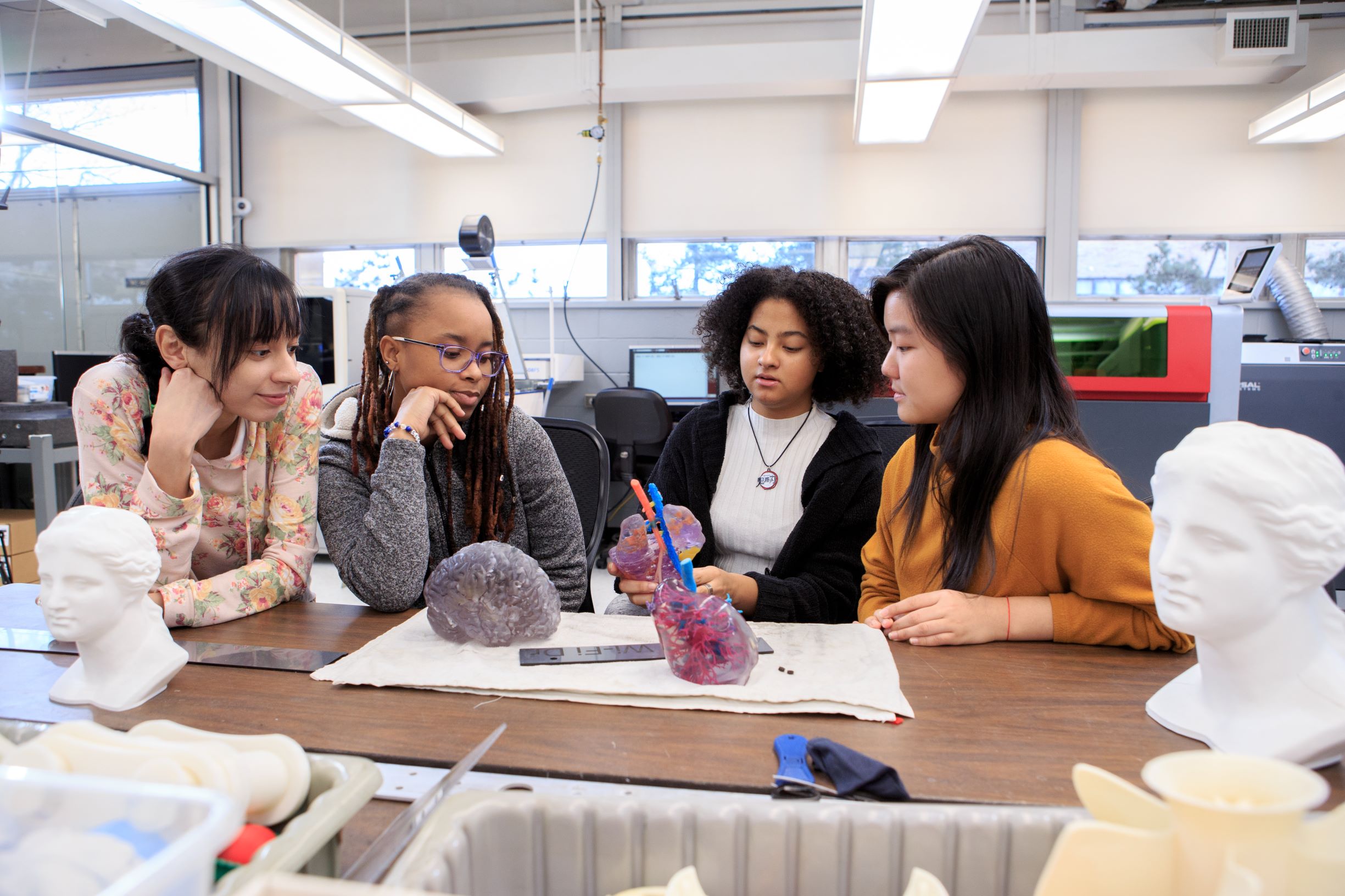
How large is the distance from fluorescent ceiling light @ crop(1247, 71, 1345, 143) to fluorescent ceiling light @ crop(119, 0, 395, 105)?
13.9 ft

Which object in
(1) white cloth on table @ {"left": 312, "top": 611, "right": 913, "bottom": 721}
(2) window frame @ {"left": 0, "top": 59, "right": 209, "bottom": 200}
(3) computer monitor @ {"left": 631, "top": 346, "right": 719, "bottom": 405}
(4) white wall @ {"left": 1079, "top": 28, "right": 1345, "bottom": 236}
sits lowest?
(1) white cloth on table @ {"left": 312, "top": 611, "right": 913, "bottom": 721}

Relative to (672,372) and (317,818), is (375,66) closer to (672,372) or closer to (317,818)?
(672,372)

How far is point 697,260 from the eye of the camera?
17.2 ft

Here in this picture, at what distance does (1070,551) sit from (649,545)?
556mm

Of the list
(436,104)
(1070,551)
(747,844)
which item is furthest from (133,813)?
(436,104)

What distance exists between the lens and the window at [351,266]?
18.4 ft

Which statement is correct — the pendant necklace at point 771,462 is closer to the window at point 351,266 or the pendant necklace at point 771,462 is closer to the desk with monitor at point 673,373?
the desk with monitor at point 673,373

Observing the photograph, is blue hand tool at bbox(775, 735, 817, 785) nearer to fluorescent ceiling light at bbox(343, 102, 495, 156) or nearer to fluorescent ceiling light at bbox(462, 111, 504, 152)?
fluorescent ceiling light at bbox(343, 102, 495, 156)

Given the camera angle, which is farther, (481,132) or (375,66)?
(481,132)

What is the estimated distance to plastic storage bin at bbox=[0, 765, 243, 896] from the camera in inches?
12.7

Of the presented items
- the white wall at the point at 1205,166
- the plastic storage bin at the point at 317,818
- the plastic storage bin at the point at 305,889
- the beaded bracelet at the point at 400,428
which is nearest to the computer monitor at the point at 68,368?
the beaded bracelet at the point at 400,428

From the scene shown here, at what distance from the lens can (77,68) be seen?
560cm

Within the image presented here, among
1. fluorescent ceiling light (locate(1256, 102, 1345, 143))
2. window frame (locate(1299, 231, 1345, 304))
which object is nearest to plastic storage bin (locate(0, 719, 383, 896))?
fluorescent ceiling light (locate(1256, 102, 1345, 143))

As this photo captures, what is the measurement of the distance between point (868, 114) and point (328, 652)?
13.0ft
